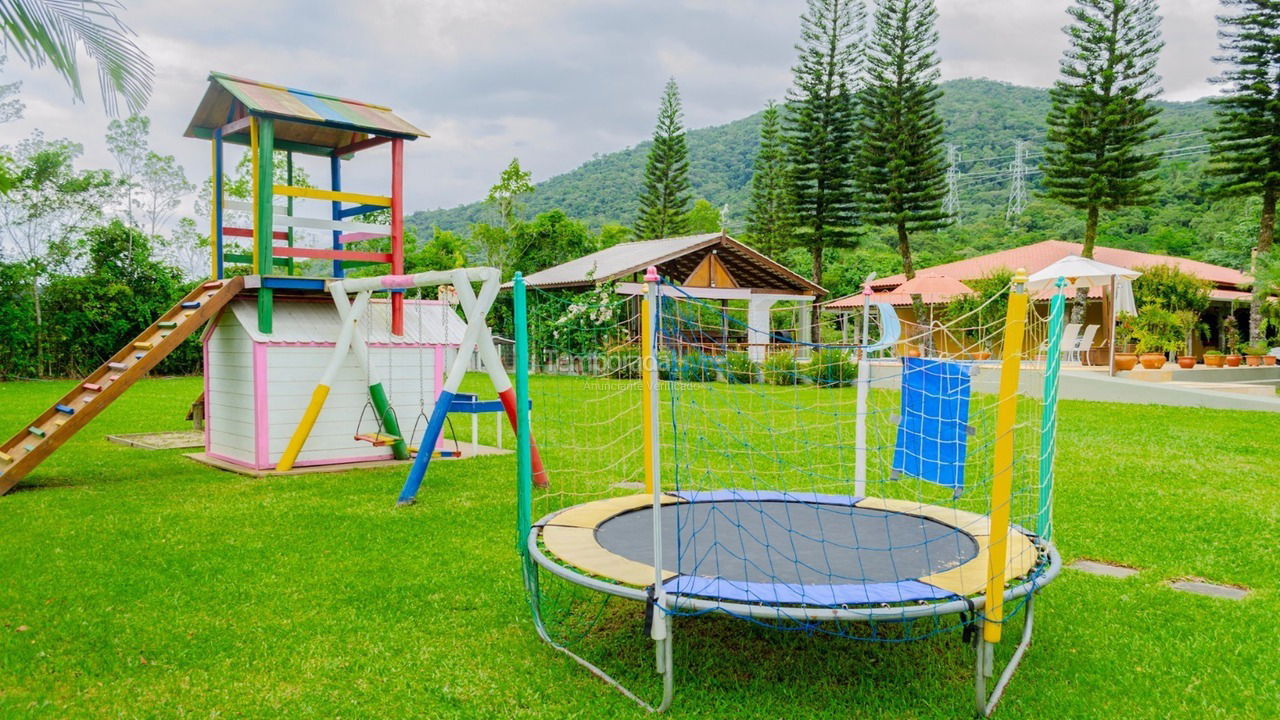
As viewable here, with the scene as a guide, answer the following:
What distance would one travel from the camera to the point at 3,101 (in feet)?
60.4

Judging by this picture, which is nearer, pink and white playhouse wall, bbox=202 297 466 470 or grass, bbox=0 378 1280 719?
grass, bbox=0 378 1280 719

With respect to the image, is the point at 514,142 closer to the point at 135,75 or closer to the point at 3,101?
the point at 3,101

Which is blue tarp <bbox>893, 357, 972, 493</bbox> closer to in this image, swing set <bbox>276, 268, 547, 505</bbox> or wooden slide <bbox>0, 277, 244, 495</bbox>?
swing set <bbox>276, 268, 547, 505</bbox>

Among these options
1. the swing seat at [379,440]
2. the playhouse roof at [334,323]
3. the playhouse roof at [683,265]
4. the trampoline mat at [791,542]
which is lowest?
the trampoline mat at [791,542]

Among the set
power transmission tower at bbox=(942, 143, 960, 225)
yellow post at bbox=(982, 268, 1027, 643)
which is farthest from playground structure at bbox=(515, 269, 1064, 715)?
power transmission tower at bbox=(942, 143, 960, 225)

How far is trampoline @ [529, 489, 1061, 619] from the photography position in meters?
2.99

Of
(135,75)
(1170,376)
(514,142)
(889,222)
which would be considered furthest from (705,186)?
(135,75)

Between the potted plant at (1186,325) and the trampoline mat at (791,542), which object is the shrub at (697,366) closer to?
the trampoline mat at (791,542)

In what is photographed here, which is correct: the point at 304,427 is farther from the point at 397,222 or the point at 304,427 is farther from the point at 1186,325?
the point at 1186,325

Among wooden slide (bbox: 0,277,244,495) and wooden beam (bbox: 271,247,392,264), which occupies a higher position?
wooden beam (bbox: 271,247,392,264)

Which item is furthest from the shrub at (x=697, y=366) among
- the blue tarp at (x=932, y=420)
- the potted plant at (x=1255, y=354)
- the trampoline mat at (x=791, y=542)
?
the potted plant at (x=1255, y=354)

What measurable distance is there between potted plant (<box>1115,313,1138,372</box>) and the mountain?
76.4 feet

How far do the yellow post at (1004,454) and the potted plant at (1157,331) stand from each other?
17.8 meters

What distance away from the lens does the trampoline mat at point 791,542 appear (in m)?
3.47
